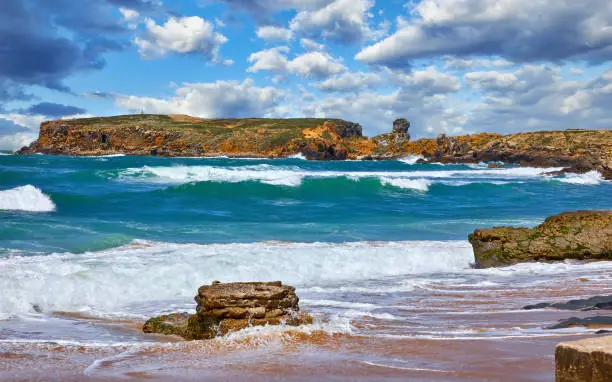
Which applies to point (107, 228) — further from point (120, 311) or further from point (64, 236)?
point (120, 311)

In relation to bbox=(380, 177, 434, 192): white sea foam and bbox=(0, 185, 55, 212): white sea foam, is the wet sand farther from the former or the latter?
bbox=(380, 177, 434, 192): white sea foam

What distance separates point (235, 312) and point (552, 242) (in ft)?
25.8

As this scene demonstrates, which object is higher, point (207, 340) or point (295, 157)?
Answer: point (295, 157)

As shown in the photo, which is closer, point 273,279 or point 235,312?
point 235,312

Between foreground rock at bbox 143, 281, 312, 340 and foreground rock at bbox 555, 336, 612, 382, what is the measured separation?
146 inches

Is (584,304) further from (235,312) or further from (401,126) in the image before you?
(401,126)

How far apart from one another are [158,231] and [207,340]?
1182 cm

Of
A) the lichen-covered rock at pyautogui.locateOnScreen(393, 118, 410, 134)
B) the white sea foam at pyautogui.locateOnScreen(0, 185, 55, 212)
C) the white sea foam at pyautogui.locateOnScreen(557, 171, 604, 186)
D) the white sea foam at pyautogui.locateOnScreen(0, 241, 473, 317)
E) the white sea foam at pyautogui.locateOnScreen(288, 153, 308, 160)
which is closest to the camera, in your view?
the white sea foam at pyautogui.locateOnScreen(0, 241, 473, 317)

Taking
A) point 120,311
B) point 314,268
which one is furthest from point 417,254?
point 120,311

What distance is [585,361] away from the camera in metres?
2.57

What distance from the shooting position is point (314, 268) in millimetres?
11578

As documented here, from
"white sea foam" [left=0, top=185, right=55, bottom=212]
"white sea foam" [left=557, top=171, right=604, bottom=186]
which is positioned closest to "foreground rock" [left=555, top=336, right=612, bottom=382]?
"white sea foam" [left=0, top=185, right=55, bottom=212]

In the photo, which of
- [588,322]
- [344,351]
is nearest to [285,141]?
[588,322]

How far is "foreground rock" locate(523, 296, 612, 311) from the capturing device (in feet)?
22.2
